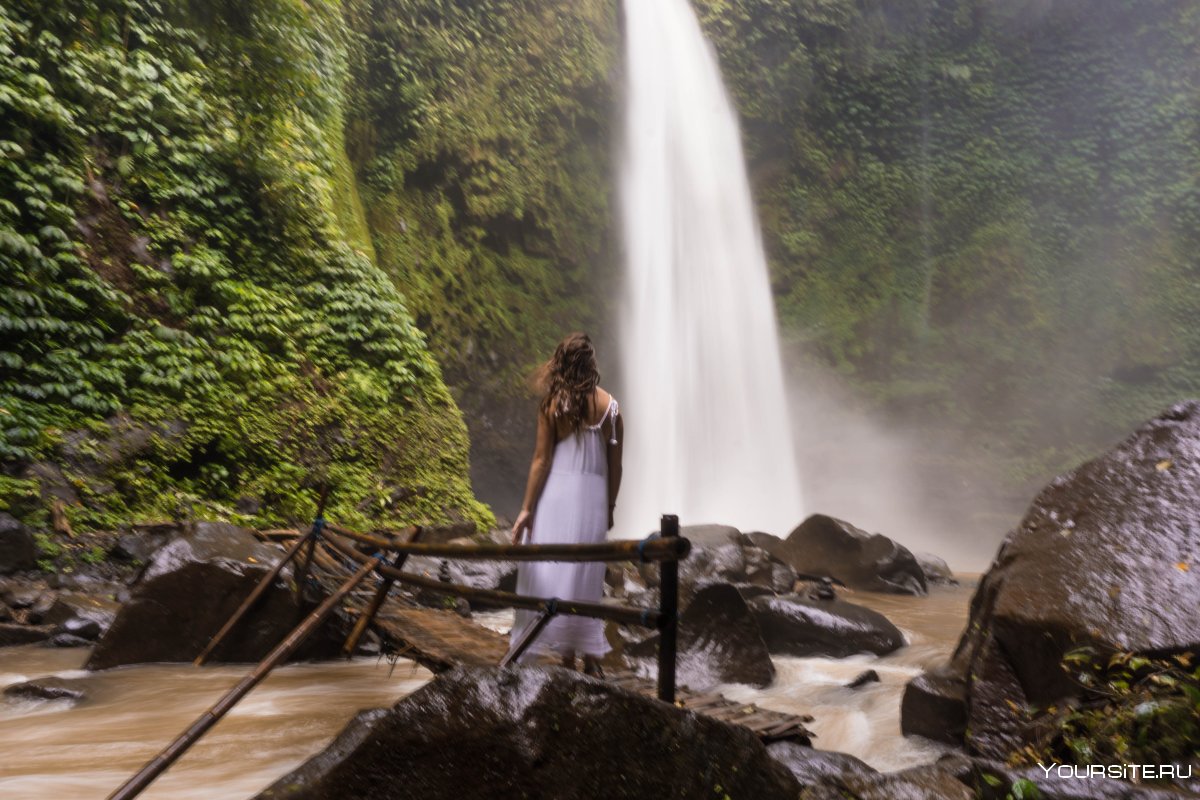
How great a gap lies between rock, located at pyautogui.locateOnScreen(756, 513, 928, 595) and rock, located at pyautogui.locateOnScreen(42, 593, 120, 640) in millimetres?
7828

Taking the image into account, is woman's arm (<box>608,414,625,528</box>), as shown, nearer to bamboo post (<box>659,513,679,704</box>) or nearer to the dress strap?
the dress strap

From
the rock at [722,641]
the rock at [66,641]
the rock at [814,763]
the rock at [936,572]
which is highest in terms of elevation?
the rock at [936,572]

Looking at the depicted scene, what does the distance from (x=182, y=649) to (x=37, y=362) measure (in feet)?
12.3

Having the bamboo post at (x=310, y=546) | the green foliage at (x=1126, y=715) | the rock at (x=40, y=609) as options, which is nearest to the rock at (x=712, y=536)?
the bamboo post at (x=310, y=546)

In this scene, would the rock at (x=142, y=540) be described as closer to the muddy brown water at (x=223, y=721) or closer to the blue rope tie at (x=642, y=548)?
the muddy brown water at (x=223, y=721)

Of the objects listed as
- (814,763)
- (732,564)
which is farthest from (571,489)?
(732,564)

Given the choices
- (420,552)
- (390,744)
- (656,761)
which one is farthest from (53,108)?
(656,761)

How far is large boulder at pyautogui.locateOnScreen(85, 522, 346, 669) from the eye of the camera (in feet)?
15.5

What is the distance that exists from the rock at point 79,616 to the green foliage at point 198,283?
135 centimetres

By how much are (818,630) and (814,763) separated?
3399 mm

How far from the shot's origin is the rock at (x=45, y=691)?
13.3ft

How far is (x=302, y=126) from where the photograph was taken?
10469mm

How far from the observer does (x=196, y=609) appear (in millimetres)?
4910

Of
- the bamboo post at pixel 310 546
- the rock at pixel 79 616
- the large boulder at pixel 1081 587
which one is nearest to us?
the large boulder at pixel 1081 587
